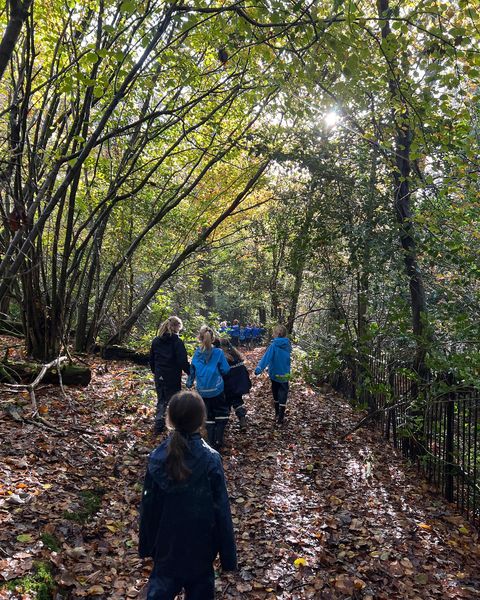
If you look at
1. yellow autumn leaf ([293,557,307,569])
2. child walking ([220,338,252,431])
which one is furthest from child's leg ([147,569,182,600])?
child walking ([220,338,252,431])

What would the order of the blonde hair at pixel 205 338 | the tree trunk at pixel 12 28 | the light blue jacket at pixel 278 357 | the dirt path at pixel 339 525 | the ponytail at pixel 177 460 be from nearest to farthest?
the ponytail at pixel 177 460
the tree trunk at pixel 12 28
the dirt path at pixel 339 525
the blonde hair at pixel 205 338
the light blue jacket at pixel 278 357

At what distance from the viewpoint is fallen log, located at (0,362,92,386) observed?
24.8ft

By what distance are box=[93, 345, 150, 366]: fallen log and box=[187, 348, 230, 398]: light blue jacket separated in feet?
19.2

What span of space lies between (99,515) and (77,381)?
4124 millimetres

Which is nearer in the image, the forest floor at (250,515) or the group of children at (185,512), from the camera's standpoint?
the group of children at (185,512)

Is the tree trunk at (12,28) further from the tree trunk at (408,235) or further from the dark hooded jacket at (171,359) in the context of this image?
the tree trunk at (408,235)

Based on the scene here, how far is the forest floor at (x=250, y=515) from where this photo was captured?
406cm

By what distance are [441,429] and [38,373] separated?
638 centimetres

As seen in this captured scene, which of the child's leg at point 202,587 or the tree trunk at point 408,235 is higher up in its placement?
the tree trunk at point 408,235

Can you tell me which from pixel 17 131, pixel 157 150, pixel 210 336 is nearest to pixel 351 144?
pixel 157 150

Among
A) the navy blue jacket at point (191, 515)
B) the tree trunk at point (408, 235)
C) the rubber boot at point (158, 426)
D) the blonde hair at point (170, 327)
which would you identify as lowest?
the rubber boot at point (158, 426)

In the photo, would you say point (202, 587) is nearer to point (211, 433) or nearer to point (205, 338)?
point (205, 338)

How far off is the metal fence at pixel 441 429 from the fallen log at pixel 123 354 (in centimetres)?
664

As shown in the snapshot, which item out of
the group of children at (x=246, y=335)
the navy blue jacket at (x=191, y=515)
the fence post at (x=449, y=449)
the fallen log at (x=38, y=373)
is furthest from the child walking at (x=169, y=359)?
the group of children at (x=246, y=335)
